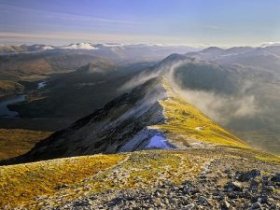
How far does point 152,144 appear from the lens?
75.8 m

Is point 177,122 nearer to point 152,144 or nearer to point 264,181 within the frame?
point 152,144

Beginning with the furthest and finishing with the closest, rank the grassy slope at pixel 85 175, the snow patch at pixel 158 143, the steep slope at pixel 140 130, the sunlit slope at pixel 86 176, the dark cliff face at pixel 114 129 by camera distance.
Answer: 1. the dark cliff face at pixel 114 129
2. the steep slope at pixel 140 130
3. the snow patch at pixel 158 143
4. the grassy slope at pixel 85 175
5. the sunlit slope at pixel 86 176

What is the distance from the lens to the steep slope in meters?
81.9

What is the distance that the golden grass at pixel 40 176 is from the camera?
107 feet

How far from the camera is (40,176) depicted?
36406 millimetres

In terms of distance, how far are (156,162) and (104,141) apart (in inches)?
3089

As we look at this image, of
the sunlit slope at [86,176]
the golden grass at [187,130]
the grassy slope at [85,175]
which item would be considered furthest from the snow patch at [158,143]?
the sunlit slope at [86,176]

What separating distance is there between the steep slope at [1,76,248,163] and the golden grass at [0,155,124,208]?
31492 mm

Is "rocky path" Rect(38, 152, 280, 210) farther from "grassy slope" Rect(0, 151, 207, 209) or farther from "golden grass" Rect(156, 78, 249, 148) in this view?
"golden grass" Rect(156, 78, 249, 148)

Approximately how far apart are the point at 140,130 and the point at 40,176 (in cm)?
6358

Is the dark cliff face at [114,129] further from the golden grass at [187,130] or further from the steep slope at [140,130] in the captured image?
the golden grass at [187,130]

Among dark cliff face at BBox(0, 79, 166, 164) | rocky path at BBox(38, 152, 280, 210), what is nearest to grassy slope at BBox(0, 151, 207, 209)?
rocky path at BBox(38, 152, 280, 210)

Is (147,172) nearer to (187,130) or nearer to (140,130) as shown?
(187,130)

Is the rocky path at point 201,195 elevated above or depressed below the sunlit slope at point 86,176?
above
